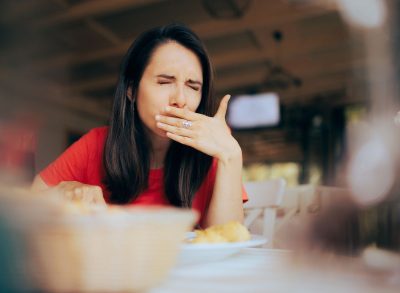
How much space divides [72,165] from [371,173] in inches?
41.5

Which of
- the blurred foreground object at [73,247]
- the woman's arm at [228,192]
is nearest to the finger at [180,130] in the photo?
the woman's arm at [228,192]

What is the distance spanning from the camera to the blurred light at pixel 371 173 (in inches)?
30.0

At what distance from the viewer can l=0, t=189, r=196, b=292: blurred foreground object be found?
0.37 metres

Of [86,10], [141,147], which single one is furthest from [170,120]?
[86,10]

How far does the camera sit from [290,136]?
1161cm

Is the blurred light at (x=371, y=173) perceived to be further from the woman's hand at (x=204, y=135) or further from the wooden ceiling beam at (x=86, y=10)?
the wooden ceiling beam at (x=86, y=10)

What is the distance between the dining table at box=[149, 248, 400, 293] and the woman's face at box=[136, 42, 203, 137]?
72 centimetres

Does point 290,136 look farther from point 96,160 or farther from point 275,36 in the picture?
point 96,160

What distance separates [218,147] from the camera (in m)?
1.23

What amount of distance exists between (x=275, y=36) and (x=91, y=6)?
241cm

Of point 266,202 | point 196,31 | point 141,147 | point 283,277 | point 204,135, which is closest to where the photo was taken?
point 283,277

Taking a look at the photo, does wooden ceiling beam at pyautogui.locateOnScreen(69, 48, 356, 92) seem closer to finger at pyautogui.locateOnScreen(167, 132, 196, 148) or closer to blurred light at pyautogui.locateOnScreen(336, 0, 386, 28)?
blurred light at pyautogui.locateOnScreen(336, 0, 386, 28)

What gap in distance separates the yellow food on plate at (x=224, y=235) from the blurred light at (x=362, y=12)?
4087 mm

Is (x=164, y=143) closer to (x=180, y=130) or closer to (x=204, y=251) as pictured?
(x=180, y=130)
